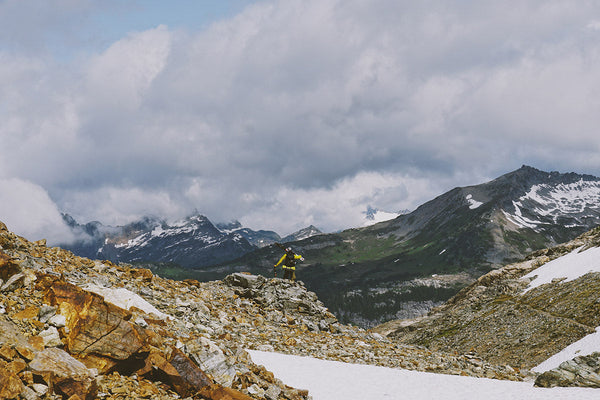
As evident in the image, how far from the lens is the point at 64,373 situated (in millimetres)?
10664

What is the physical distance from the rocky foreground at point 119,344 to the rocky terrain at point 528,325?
646cm

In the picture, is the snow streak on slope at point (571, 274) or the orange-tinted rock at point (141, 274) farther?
the snow streak on slope at point (571, 274)

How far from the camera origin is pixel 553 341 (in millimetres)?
46062

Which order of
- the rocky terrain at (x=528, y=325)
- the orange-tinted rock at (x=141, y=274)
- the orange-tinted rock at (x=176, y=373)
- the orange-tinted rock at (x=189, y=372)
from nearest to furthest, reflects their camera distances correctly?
the orange-tinted rock at (x=176, y=373), the orange-tinted rock at (x=189, y=372), the rocky terrain at (x=528, y=325), the orange-tinted rock at (x=141, y=274)

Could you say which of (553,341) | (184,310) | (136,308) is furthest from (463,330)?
(136,308)

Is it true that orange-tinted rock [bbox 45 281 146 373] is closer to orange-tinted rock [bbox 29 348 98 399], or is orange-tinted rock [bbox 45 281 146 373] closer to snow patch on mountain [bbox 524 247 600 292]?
orange-tinted rock [bbox 29 348 98 399]

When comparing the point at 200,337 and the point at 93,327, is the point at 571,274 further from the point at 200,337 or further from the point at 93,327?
the point at 93,327

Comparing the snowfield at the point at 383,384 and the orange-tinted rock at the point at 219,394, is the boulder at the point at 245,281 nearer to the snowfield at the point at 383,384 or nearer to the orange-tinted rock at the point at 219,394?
the snowfield at the point at 383,384

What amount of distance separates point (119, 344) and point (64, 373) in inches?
82.1

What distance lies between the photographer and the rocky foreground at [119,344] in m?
10.7

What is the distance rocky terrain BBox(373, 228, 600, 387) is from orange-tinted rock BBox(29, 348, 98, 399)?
2553cm

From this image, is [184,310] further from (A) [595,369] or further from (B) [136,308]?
(A) [595,369]

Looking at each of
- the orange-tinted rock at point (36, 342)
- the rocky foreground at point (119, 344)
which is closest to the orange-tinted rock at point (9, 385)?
the rocky foreground at point (119, 344)

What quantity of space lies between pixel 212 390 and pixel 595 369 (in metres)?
24.9
